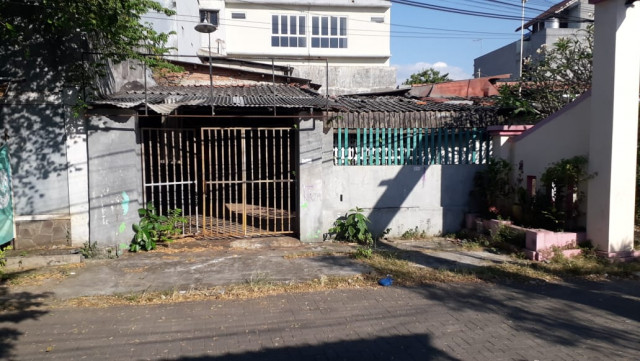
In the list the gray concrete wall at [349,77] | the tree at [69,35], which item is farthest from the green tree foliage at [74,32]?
the gray concrete wall at [349,77]

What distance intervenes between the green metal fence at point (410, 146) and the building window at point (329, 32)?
62.4ft

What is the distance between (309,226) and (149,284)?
3256 mm

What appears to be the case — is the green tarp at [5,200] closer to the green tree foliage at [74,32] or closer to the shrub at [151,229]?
the green tree foliage at [74,32]

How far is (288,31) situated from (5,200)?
22.2 m

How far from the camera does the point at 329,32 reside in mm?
26875

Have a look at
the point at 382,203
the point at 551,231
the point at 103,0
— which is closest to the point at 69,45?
the point at 103,0

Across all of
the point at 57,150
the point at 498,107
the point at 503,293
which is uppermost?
the point at 498,107

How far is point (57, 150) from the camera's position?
739cm

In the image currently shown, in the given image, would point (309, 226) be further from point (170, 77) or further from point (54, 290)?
point (170, 77)

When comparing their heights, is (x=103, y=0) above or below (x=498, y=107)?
above

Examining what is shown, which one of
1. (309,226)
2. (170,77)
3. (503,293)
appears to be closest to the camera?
(503,293)

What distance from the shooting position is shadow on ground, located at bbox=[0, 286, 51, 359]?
14.5ft

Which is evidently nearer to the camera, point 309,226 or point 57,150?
point 57,150

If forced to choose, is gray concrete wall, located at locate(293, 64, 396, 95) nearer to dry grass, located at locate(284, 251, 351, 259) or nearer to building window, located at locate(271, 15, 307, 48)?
building window, located at locate(271, 15, 307, 48)
